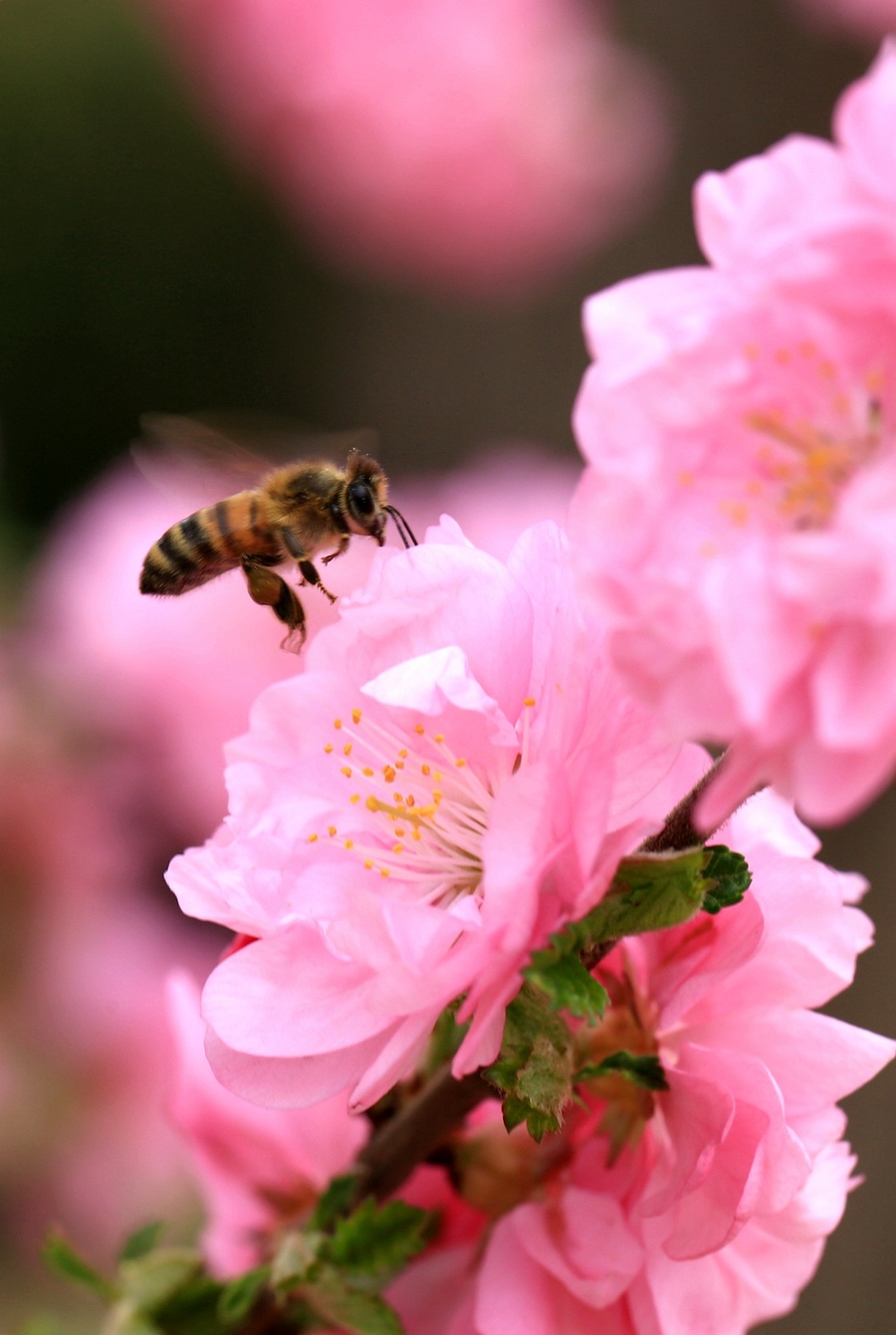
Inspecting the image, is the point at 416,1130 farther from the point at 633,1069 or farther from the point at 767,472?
the point at 767,472

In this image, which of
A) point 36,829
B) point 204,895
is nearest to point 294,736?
point 204,895

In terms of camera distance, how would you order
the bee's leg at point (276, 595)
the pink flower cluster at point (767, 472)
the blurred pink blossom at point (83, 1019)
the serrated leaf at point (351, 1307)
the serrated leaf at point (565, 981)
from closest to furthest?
the pink flower cluster at point (767, 472)
the serrated leaf at point (565, 981)
the serrated leaf at point (351, 1307)
the bee's leg at point (276, 595)
the blurred pink blossom at point (83, 1019)

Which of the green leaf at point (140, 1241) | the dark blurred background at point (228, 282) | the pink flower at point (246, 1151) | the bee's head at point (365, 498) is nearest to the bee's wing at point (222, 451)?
the bee's head at point (365, 498)

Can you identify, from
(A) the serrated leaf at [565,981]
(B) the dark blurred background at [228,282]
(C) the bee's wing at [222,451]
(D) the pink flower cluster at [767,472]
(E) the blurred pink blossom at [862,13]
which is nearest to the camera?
(D) the pink flower cluster at [767,472]

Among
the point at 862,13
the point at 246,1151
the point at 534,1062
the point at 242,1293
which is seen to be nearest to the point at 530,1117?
the point at 534,1062

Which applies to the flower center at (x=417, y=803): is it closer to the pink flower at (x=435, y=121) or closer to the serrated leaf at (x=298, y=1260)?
the serrated leaf at (x=298, y=1260)

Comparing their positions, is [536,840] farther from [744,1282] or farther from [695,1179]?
[744,1282]

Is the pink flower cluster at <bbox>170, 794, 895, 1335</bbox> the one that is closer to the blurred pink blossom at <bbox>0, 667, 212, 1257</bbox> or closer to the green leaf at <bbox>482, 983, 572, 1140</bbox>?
the green leaf at <bbox>482, 983, 572, 1140</bbox>
